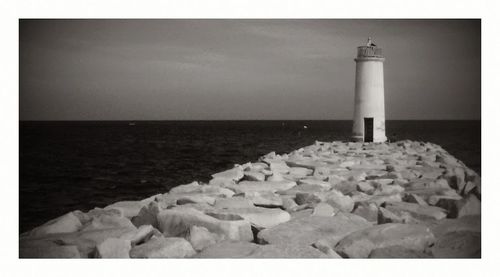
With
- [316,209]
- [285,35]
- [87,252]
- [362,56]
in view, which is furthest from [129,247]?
[362,56]

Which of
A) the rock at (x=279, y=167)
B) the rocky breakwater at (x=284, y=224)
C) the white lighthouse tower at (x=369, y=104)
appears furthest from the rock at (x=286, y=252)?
the white lighthouse tower at (x=369, y=104)

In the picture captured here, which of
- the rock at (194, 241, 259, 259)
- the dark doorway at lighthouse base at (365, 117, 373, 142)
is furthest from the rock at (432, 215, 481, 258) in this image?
the dark doorway at lighthouse base at (365, 117, 373, 142)

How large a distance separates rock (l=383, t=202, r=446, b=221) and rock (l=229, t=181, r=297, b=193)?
112cm

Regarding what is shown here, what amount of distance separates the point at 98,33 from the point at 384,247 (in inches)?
100

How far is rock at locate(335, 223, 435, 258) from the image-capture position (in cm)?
286

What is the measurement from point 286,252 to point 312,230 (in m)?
0.34

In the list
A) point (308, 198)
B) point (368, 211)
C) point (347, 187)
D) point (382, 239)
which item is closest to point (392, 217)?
point (368, 211)

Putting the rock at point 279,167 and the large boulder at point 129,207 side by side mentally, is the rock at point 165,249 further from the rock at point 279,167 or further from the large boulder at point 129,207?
the rock at point 279,167

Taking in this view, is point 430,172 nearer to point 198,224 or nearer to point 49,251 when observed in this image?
point 198,224

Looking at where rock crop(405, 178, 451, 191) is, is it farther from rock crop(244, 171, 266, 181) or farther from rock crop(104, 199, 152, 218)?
rock crop(104, 199, 152, 218)

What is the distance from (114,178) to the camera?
12.1 metres

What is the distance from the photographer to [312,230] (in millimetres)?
3129

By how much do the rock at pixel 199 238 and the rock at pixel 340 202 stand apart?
110 centimetres

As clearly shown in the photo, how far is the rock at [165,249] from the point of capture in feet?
9.30
